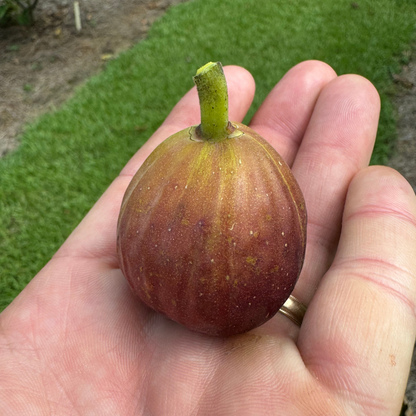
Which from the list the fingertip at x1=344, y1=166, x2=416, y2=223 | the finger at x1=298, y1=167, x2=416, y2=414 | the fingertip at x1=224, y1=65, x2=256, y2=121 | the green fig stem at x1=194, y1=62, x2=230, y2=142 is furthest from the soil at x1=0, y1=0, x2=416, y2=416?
the green fig stem at x1=194, y1=62, x2=230, y2=142

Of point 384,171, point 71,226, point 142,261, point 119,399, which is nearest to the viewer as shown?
point 142,261

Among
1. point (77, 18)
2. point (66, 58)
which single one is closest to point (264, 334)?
point (66, 58)

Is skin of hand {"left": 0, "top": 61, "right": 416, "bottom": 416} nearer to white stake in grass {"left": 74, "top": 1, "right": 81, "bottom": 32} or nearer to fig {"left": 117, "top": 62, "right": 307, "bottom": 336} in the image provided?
fig {"left": 117, "top": 62, "right": 307, "bottom": 336}

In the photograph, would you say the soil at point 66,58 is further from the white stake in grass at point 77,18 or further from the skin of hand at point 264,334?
the skin of hand at point 264,334

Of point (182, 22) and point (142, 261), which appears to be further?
point (182, 22)

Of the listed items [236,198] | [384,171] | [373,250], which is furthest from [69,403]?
[384,171]

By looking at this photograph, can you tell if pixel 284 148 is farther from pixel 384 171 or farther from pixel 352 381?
pixel 352 381

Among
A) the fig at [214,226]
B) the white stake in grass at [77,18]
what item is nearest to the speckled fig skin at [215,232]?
the fig at [214,226]
